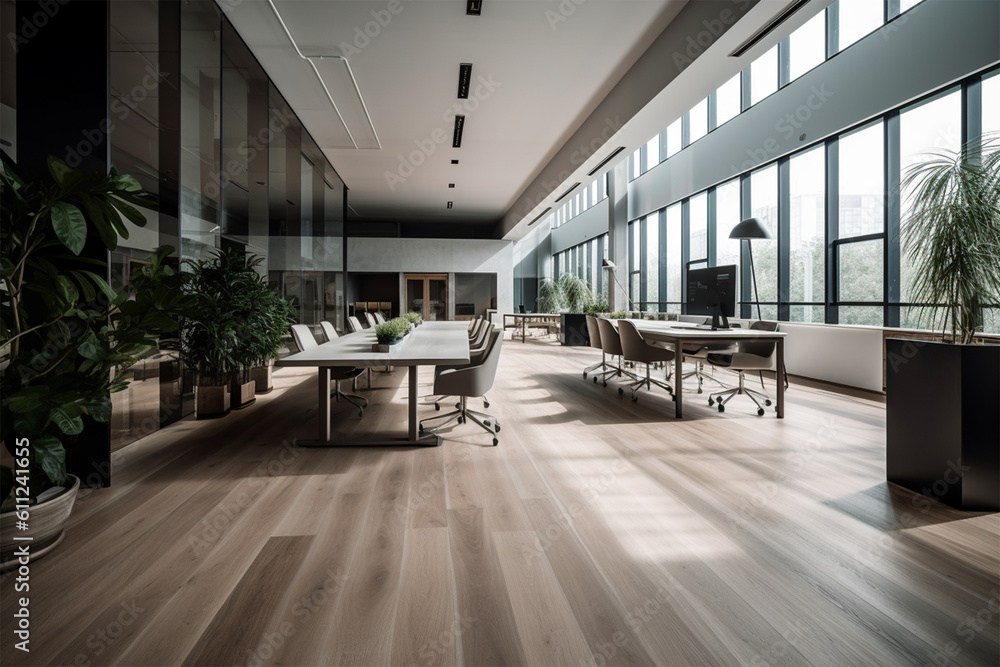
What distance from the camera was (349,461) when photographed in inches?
129

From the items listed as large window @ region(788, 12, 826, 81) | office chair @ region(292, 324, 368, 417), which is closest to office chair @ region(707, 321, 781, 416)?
office chair @ region(292, 324, 368, 417)

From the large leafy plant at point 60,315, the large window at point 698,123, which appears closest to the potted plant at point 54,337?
the large leafy plant at point 60,315

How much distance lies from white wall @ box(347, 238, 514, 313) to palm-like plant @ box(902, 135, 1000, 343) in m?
12.5

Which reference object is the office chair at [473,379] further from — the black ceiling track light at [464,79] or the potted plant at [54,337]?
the black ceiling track light at [464,79]

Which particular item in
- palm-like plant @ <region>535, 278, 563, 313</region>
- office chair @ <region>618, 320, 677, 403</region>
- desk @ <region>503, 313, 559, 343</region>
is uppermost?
palm-like plant @ <region>535, 278, 563, 313</region>

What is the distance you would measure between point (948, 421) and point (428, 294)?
44.2ft

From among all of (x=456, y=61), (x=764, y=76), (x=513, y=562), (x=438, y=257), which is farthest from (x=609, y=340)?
(x=438, y=257)

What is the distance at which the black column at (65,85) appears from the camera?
260 cm

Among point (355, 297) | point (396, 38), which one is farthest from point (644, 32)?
point (355, 297)

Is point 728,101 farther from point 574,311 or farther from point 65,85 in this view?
point 65,85

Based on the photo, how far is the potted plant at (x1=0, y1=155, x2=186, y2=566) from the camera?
188 cm

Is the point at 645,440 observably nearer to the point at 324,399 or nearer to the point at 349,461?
the point at 349,461

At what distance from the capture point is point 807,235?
665cm

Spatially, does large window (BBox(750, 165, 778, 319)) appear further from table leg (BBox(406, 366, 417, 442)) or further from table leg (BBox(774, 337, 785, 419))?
table leg (BBox(406, 366, 417, 442))
